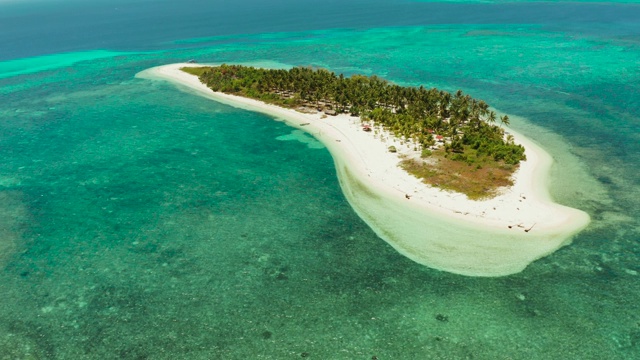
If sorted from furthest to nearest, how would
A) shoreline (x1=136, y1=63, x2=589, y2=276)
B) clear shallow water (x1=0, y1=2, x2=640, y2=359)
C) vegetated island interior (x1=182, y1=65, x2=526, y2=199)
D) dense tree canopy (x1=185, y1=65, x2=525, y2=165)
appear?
dense tree canopy (x1=185, y1=65, x2=525, y2=165), vegetated island interior (x1=182, y1=65, x2=526, y2=199), shoreline (x1=136, y1=63, x2=589, y2=276), clear shallow water (x1=0, y1=2, x2=640, y2=359)

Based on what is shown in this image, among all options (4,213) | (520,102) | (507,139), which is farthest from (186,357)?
(520,102)

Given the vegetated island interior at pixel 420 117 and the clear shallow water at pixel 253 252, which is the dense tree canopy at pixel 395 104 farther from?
the clear shallow water at pixel 253 252

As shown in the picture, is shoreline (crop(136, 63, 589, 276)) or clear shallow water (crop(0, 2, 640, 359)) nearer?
clear shallow water (crop(0, 2, 640, 359))

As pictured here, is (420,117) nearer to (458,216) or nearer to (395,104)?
(395,104)

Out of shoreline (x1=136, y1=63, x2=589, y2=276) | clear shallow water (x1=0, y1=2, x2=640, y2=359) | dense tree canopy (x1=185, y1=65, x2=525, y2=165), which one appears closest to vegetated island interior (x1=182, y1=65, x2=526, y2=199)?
A: dense tree canopy (x1=185, y1=65, x2=525, y2=165)

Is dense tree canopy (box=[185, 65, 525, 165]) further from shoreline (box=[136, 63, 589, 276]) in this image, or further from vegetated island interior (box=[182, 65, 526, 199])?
shoreline (box=[136, 63, 589, 276])

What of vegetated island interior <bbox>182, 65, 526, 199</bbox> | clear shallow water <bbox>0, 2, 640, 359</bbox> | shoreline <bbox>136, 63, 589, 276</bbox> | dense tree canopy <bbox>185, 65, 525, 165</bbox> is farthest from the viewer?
dense tree canopy <bbox>185, 65, 525, 165</bbox>

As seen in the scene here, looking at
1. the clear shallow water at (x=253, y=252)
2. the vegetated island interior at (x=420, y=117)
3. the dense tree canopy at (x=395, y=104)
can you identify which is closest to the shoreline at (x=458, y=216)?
the clear shallow water at (x=253, y=252)

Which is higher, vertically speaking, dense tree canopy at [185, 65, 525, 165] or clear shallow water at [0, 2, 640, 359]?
dense tree canopy at [185, 65, 525, 165]

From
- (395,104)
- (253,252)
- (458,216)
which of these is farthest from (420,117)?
(253,252)
